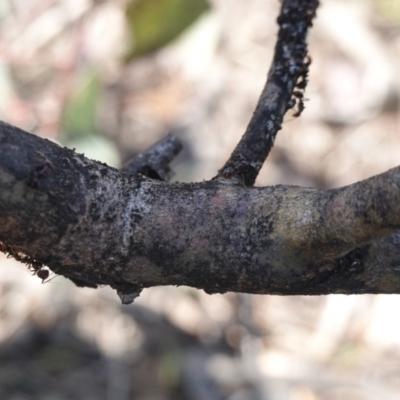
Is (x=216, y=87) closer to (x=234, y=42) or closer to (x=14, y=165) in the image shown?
(x=234, y=42)

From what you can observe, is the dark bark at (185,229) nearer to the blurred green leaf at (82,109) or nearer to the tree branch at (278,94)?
the tree branch at (278,94)

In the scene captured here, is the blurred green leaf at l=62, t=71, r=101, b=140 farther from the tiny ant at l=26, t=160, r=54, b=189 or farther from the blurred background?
the tiny ant at l=26, t=160, r=54, b=189

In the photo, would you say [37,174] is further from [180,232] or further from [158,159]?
[158,159]

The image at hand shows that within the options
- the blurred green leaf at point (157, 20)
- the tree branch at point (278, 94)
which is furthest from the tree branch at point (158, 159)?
the blurred green leaf at point (157, 20)

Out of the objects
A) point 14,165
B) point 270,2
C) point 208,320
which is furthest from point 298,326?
point 14,165

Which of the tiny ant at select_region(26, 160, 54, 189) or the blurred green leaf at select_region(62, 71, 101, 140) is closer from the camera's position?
the tiny ant at select_region(26, 160, 54, 189)

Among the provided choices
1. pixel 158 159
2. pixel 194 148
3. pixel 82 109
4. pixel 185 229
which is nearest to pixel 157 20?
pixel 82 109

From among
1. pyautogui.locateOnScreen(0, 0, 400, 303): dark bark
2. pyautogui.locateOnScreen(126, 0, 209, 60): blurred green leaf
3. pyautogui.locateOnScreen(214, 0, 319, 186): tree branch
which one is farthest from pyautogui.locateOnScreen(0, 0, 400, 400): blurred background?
pyautogui.locateOnScreen(0, 0, 400, 303): dark bark
